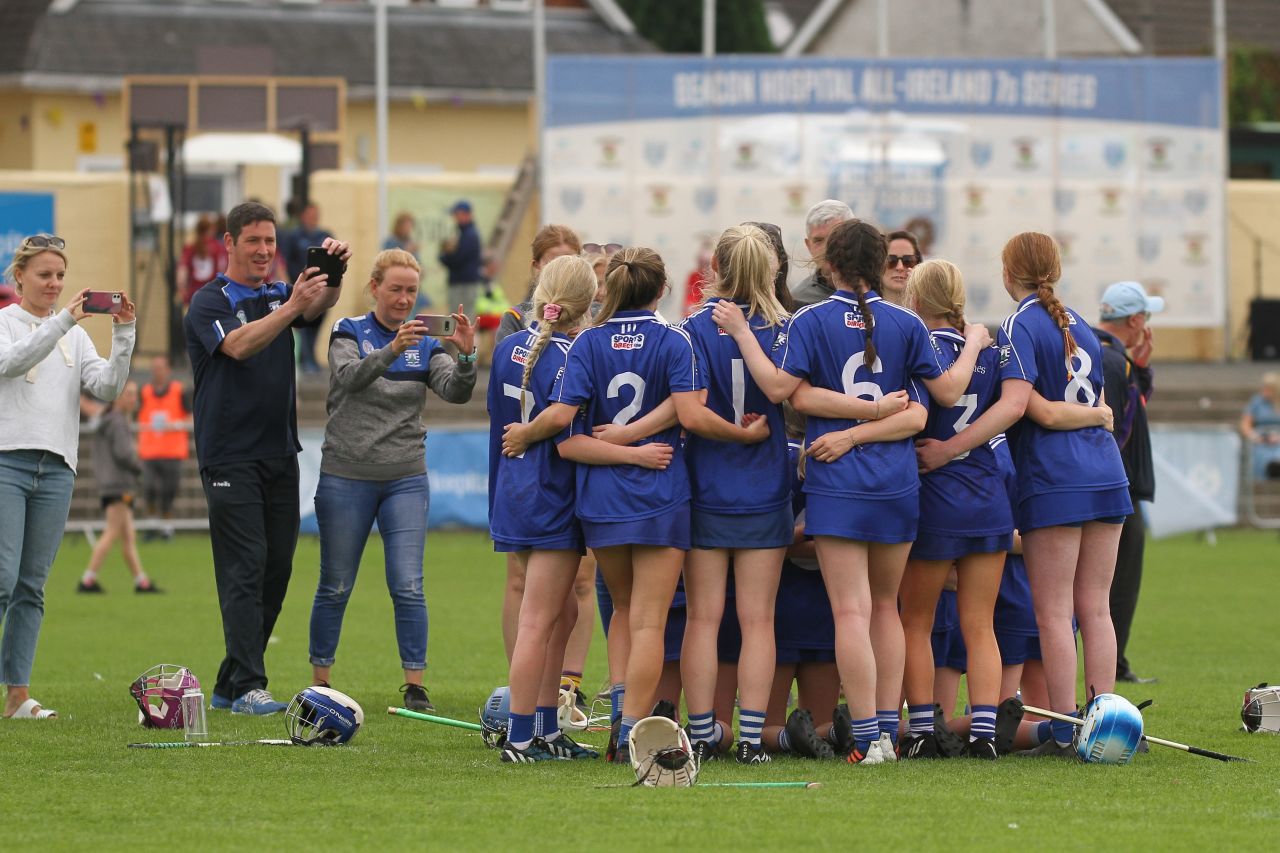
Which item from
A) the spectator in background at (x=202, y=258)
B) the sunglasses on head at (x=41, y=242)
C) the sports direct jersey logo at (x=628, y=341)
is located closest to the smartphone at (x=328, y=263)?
the sunglasses on head at (x=41, y=242)

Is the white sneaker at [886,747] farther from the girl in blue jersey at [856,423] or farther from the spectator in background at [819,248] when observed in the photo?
the spectator in background at [819,248]

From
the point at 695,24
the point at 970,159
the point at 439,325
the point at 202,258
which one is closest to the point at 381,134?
the point at 202,258

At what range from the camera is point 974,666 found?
8.16 meters

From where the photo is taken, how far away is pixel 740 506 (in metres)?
7.85

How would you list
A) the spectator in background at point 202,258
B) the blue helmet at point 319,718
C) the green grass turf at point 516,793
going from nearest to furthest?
the green grass turf at point 516,793 → the blue helmet at point 319,718 → the spectator in background at point 202,258

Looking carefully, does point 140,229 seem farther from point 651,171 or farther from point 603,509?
A: point 603,509

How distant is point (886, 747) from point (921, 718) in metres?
0.28

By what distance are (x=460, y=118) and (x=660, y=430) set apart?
98.0ft

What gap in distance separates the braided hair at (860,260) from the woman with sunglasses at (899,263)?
1.07m

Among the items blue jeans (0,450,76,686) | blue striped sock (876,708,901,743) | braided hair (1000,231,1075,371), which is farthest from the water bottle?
braided hair (1000,231,1075,371)

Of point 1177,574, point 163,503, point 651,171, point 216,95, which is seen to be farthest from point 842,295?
point 216,95

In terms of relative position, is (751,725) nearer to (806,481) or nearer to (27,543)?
(806,481)

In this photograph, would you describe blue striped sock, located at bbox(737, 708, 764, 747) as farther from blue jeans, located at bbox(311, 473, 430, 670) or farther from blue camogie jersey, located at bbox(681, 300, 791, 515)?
blue jeans, located at bbox(311, 473, 430, 670)

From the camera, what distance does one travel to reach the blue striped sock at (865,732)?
784 cm
